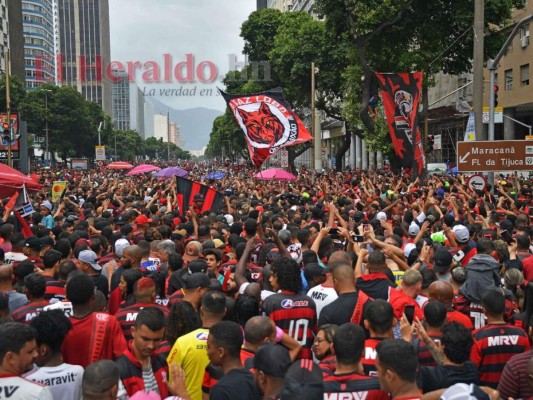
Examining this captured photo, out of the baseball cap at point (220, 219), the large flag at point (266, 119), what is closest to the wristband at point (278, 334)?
the baseball cap at point (220, 219)

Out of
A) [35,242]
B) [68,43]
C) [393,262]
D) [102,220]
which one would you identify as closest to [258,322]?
[393,262]

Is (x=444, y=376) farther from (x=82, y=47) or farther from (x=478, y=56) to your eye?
(x=82, y=47)

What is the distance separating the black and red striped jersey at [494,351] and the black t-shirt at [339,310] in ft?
3.39

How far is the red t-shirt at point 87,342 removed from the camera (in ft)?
15.2

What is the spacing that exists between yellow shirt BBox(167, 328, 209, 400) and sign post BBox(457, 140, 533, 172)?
10993mm

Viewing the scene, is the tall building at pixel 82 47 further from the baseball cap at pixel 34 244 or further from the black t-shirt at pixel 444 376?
the black t-shirt at pixel 444 376

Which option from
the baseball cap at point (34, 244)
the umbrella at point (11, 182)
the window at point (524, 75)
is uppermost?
the window at point (524, 75)

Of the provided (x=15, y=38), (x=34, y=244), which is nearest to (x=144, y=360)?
(x=34, y=244)

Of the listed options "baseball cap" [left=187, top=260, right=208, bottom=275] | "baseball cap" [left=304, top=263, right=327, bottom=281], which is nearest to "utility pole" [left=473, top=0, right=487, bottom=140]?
"baseball cap" [left=304, top=263, right=327, bottom=281]

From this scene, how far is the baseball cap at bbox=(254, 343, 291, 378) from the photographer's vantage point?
3.56 m

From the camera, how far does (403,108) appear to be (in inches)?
750

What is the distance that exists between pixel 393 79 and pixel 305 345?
1500 cm

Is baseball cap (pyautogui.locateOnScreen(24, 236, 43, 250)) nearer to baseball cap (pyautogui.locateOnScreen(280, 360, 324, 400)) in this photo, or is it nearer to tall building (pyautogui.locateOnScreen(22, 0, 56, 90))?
baseball cap (pyautogui.locateOnScreen(280, 360, 324, 400))

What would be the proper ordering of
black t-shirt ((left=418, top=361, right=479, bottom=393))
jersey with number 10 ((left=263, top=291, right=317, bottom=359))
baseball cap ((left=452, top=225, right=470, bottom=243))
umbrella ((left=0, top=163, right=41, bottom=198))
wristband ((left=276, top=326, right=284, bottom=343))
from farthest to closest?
umbrella ((left=0, top=163, right=41, bottom=198)) < baseball cap ((left=452, top=225, right=470, bottom=243)) < jersey with number 10 ((left=263, top=291, right=317, bottom=359)) < wristband ((left=276, top=326, right=284, bottom=343)) < black t-shirt ((left=418, top=361, right=479, bottom=393))
